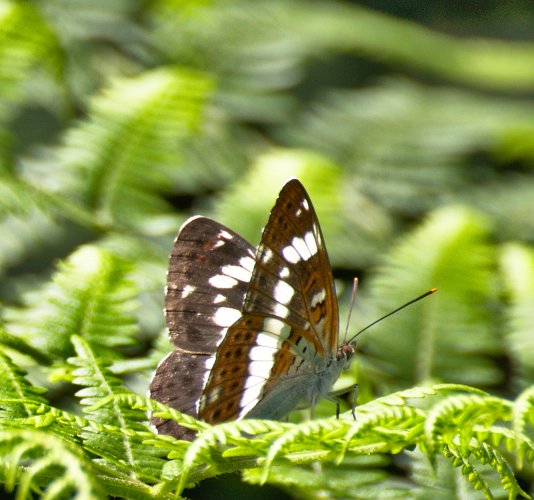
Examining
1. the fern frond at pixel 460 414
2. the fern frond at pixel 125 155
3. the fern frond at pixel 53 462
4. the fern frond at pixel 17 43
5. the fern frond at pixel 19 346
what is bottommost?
the fern frond at pixel 53 462

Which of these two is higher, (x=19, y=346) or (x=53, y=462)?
(x=19, y=346)

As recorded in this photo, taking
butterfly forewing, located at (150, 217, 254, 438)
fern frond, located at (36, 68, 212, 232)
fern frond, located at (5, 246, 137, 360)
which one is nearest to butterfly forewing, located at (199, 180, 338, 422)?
butterfly forewing, located at (150, 217, 254, 438)

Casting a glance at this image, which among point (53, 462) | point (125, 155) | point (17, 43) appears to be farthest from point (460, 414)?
point (17, 43)

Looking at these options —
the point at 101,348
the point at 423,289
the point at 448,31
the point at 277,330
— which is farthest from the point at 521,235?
the point at 448,31

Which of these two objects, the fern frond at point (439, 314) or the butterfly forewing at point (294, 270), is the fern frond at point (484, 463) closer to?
the butterfly forewing at point (294, 270)

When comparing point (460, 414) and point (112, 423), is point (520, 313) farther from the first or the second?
point (112, 423)

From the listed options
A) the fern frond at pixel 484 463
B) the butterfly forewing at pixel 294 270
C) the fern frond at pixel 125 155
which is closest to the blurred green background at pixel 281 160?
the fern frond at pixel 125 155

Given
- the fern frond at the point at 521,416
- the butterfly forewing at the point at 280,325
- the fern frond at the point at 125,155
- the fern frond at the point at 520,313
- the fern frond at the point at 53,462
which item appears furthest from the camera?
the fern frond at the point at 125,155
